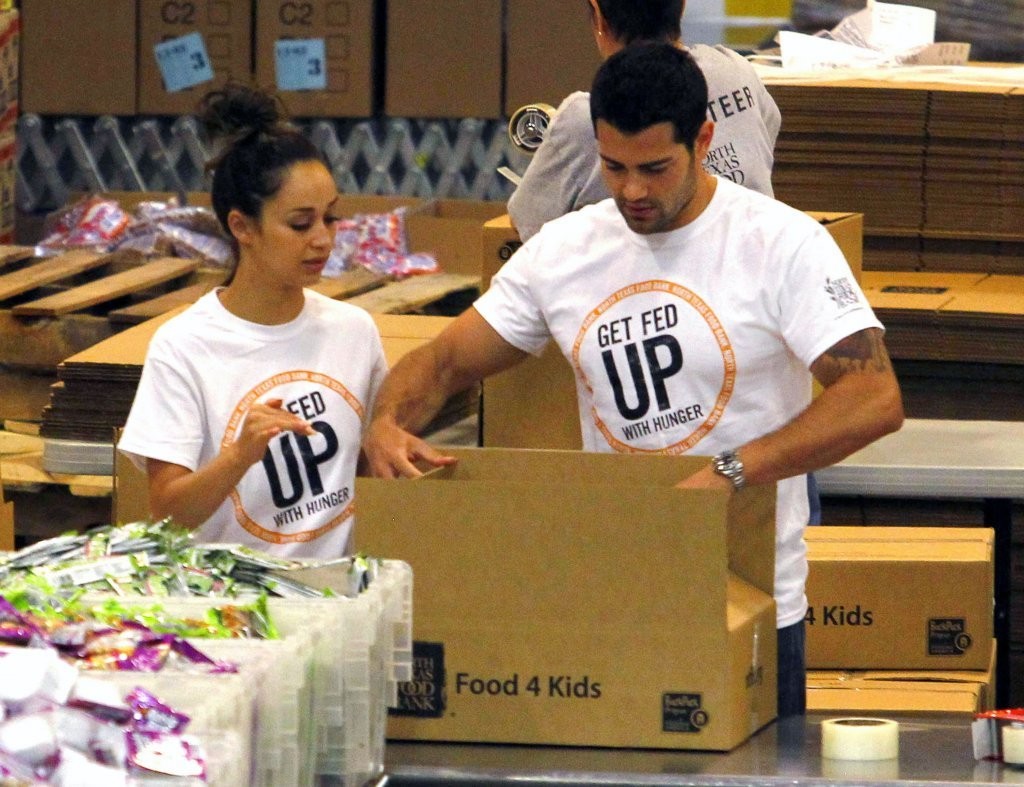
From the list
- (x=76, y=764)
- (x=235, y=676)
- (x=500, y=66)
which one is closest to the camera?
(x=76, y=764)

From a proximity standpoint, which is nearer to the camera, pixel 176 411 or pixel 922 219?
pixel 176 411

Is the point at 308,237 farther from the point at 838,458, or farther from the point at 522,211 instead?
the point at 838,458

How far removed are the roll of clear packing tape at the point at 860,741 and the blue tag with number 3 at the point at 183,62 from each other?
505 cm

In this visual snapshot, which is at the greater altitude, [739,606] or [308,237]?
[308,237]

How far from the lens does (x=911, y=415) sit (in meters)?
4.93

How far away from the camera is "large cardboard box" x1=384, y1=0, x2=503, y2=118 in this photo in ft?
22.7

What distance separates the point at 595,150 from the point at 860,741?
1408 mm

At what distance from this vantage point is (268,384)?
300 centimetres

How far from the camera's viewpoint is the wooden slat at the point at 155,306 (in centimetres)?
515

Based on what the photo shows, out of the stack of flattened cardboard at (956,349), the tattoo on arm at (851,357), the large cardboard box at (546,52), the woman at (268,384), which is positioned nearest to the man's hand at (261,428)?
the woman at (268,384)

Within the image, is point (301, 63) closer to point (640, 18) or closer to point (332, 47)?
point (332, 47)

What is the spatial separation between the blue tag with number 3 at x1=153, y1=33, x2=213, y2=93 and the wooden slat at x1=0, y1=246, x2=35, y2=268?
1.31 metres

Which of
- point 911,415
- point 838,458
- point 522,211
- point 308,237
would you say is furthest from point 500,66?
point 838,458

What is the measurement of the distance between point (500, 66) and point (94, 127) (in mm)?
1612
